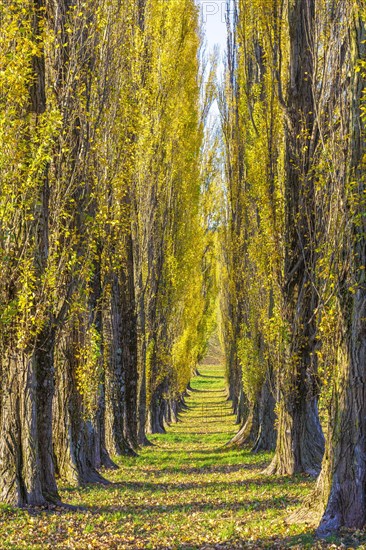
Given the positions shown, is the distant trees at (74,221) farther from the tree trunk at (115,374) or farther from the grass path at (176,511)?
the grass path at (176,511)

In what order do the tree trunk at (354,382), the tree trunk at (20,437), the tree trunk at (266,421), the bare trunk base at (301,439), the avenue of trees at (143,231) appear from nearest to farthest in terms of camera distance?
the tree trunk at (354,382)
the avenue of trees at (143,231)
the tree trunk at (20,437)
the bare trunk base at (301,439)
the tree trunk at (266,421)

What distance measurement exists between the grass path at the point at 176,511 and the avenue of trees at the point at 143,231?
64 centimetres

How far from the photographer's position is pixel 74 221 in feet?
40.9

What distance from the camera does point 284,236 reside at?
46.3ft

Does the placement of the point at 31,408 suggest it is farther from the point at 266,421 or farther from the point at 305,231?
the point at 266,421

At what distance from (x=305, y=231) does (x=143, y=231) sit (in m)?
9.33

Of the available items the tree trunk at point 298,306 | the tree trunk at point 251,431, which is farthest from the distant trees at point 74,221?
the tree trunk at point 298,306

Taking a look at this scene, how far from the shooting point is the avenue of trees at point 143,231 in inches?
350

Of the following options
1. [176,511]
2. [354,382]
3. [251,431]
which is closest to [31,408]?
[176,511]

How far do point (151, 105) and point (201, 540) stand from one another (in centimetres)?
1463

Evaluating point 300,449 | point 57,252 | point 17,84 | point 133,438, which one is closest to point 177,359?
point 133,438

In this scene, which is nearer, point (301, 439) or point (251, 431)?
point (301, 439)

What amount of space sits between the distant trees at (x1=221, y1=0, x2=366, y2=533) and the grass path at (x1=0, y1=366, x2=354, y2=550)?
2.78 ft

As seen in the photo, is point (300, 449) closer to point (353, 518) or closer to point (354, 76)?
point (353, 518)
